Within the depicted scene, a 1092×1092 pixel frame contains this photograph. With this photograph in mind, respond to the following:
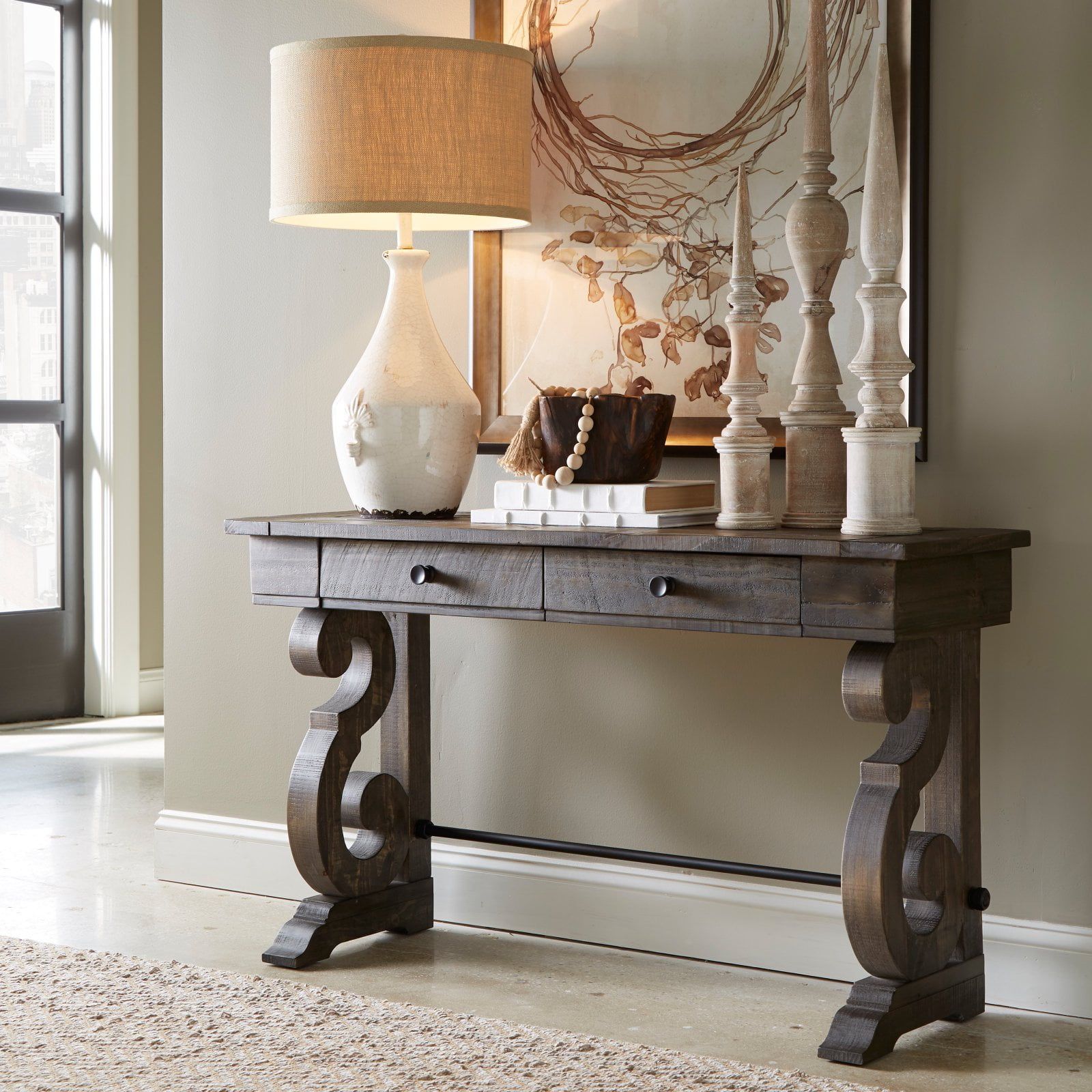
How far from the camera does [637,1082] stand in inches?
85.9

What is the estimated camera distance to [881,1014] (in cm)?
229

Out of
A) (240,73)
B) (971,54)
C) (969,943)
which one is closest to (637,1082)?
(969,943)

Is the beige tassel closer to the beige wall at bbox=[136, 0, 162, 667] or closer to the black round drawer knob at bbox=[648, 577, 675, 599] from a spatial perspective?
the black round drawer knob at bbox=[648, 577, 675, 599]

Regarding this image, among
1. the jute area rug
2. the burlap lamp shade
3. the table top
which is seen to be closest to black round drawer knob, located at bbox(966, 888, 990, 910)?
the jute area rug

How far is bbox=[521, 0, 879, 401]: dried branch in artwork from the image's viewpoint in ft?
8.80

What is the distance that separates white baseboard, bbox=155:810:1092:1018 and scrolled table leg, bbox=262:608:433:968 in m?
0.13

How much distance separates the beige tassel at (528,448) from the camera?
8.49 ft

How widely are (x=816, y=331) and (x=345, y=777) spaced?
1.10m

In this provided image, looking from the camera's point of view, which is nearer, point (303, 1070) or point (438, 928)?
point (303, 1070)

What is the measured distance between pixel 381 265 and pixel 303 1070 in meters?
1.56

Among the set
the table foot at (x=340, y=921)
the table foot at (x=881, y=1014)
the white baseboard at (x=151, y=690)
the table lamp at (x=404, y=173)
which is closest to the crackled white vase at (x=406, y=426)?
the table lamp at (x=404, y=173)

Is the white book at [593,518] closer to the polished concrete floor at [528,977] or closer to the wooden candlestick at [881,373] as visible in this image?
the wooden candlestick at [881,373]

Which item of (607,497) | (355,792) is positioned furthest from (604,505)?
(355,792)

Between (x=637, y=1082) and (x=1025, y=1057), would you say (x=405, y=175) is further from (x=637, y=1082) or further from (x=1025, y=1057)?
(x=1025, y=1057)
